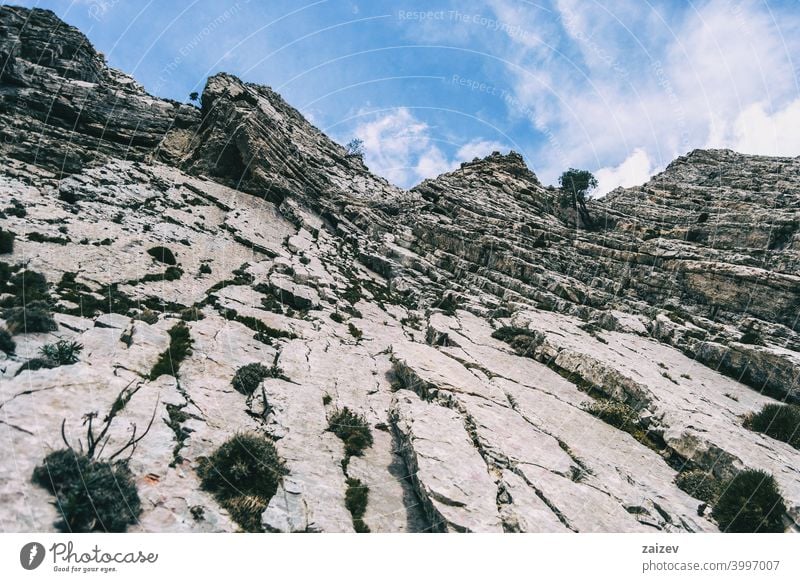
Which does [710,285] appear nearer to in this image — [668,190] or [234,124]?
[668,190]

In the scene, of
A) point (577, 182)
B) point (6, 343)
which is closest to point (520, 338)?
point (6, 343)

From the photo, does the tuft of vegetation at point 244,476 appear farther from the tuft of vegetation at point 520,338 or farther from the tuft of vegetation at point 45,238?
the tuft of vegetation at point 45,238

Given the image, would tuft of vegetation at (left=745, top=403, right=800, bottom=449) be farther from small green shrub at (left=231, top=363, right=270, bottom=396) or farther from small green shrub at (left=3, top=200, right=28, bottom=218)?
small green shrub at (left=3, top=200, right=28, bottom=218)

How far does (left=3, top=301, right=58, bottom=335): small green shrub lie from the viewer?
1400cm

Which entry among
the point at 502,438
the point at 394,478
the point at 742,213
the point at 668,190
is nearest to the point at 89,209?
the point at 394,478

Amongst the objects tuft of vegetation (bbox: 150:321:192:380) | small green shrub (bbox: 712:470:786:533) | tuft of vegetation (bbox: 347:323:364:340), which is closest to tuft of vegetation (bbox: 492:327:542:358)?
tuft of vegetation (bbox: 347:323:364:340)

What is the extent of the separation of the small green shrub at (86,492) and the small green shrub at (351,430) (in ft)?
23.3

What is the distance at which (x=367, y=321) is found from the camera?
2964 centimetres

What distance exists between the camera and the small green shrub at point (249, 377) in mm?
16141

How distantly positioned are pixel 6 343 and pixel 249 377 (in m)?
8.01

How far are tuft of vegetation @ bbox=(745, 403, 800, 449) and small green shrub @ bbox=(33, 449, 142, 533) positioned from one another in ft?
88.9

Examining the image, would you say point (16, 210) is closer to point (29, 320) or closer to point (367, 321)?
point (29, 320)

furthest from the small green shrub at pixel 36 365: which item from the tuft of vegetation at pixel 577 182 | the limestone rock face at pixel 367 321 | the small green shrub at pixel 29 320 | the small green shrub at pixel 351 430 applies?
the tuft of vegetation at pixel 577 182

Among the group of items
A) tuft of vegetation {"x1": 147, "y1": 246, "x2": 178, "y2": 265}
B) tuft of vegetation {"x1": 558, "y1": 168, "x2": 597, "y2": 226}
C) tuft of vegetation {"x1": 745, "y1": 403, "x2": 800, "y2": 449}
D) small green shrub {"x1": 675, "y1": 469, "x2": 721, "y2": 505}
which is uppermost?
tuft of vegetation {"x1": 558, "y1": 168, "x2": 597, "y2": 226}
